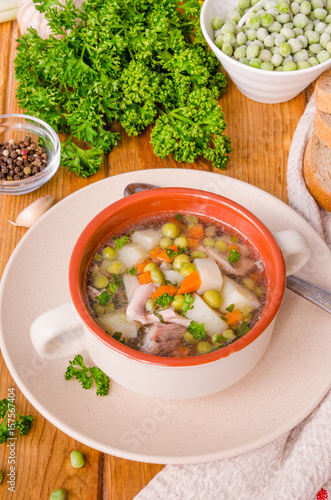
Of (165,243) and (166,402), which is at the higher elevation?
(165,243)

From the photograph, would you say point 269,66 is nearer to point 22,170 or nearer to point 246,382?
point 22,170

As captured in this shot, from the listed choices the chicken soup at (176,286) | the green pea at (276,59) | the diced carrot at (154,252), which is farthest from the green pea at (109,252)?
the green pea at (276,59)

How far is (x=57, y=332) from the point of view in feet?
4.95

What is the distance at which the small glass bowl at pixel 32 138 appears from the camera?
232cm

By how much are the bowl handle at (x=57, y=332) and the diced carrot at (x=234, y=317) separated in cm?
42

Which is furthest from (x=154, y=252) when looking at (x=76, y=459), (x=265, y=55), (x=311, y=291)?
(x=265, y=55)

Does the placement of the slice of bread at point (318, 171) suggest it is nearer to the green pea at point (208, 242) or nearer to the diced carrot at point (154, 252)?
the green pea at point (208, 242)

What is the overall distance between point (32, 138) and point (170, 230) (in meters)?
1.08

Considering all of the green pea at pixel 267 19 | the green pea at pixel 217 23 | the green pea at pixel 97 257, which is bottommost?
the green pea at pixel 97 257

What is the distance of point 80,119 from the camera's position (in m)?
2.34

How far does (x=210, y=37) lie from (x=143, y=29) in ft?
1.18

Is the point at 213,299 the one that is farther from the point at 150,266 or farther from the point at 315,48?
the point at 315,48

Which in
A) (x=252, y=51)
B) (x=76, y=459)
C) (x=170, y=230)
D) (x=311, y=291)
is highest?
(x=252, y=51)

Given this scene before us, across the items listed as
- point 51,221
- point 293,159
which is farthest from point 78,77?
point 293,159
